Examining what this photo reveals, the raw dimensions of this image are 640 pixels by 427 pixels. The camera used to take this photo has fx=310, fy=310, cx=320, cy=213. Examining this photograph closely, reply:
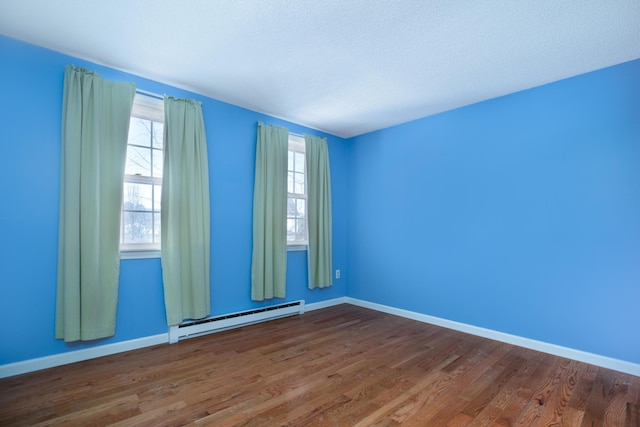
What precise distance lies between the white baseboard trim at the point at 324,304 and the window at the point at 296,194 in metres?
0.83

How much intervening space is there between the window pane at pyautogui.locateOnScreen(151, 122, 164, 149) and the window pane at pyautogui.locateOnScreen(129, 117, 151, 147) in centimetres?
4

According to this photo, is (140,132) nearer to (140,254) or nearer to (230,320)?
(140,254)

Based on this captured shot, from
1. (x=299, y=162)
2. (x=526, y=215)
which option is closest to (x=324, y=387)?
(x=526, y=215)

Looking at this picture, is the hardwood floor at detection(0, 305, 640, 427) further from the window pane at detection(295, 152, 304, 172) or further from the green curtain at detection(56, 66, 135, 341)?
the window pane at detection(295, 152, 304, 172)

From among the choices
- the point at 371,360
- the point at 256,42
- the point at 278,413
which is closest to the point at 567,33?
the point at 256,42

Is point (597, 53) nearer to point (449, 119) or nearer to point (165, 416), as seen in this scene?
point (449, 119)

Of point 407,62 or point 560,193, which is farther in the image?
point 560,193

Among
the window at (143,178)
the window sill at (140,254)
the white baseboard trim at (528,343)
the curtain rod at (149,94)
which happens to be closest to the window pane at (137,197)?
the window at (143,178)

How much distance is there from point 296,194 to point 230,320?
175 cm

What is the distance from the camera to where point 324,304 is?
14.2 ft

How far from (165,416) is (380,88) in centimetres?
310

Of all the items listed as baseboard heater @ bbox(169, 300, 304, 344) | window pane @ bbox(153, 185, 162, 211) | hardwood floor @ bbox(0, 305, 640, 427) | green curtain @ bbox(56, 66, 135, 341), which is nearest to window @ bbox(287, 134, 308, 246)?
baseboard heater @ bbox(169, 300, 304, 344)

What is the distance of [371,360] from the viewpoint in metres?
2.60

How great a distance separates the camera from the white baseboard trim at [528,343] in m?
2.45
